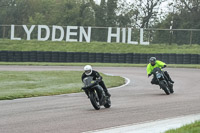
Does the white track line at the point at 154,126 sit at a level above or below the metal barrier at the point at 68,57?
above

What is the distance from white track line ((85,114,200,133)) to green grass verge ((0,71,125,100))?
8.02 metres

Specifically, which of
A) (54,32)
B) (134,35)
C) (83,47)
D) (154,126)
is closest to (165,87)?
(154,126)

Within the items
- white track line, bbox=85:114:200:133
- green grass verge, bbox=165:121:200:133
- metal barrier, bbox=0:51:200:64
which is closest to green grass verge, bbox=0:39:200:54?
metal barrier, bbox=0:51:200:64

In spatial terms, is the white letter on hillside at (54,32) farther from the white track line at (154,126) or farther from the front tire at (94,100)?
the white track line at (154,126)

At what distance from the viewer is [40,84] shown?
22328mm

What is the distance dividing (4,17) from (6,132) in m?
71.2

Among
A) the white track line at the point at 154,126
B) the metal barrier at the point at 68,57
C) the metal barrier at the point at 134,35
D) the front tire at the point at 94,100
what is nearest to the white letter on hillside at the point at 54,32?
the metal barrier at the point at 134,35

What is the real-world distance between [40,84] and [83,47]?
2733 centimetres

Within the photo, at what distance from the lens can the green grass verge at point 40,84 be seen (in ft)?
59.7

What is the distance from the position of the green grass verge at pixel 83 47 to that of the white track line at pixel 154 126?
36885 millimetres

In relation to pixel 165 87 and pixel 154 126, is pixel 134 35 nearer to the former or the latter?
pixel 165 87

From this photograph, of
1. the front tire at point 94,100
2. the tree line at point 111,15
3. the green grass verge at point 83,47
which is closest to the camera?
the front tire at point 94,100

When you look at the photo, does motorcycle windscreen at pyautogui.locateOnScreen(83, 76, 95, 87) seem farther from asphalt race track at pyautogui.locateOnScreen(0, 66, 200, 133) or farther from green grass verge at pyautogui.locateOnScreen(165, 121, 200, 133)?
green grass verge at pyautogui.locateOnScreen(165, 121, 200, 133)

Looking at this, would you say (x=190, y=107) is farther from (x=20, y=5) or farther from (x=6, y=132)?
(x=20, y=5)
